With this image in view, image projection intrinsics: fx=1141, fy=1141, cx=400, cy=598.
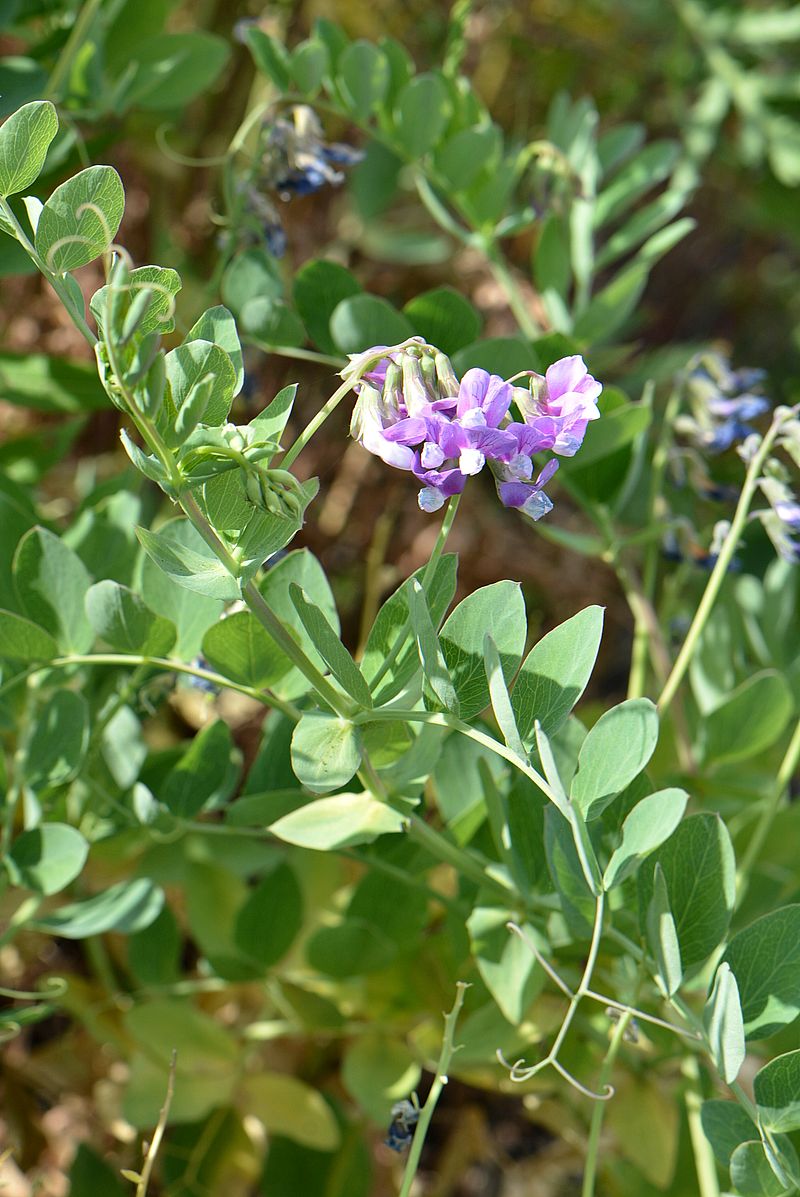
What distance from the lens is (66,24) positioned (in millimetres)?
739

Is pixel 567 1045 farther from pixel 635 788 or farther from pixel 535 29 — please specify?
pixel 535 29

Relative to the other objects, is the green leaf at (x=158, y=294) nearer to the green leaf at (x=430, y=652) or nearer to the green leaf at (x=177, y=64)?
the green leaf at (x=430, y=652)

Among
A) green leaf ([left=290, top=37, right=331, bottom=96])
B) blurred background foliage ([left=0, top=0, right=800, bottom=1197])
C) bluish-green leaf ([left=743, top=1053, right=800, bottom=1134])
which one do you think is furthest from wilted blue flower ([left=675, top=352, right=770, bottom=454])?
bluish-green leaf ([left=743, top=1053, right=800, bottom=1134])

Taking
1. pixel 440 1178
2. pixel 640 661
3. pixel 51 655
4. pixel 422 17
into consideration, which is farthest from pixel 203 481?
pixel 422 17

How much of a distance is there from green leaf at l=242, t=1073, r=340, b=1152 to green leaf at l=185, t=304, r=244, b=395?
48cm

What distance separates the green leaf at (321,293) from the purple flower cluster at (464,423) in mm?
232

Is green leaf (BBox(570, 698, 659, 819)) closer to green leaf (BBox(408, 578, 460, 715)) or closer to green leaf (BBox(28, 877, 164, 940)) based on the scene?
green leaf (BBox(408, 578, 460, 715))

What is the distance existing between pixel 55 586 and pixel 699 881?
1.07 ft

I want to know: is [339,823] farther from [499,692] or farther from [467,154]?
[467,154]

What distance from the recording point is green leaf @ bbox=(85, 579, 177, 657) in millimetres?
488

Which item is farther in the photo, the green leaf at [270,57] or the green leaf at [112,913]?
the green leaf at [270,57]

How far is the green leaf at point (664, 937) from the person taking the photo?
448 mm

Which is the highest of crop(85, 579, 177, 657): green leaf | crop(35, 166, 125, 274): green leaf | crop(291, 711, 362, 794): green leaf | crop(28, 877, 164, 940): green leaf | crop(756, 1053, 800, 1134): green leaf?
crop(35, 166, 125, 274): green leaf

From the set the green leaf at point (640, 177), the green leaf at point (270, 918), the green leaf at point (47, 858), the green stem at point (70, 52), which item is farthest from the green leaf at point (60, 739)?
the green leaf at point (640, 177)
